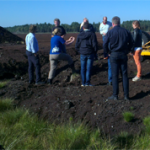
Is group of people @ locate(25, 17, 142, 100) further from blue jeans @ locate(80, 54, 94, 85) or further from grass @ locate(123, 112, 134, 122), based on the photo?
grass @ locate(123, 112, 134, 122)

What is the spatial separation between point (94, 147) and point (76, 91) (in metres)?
2.48

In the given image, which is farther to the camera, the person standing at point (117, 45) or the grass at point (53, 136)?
the person standing at point (117, 45)

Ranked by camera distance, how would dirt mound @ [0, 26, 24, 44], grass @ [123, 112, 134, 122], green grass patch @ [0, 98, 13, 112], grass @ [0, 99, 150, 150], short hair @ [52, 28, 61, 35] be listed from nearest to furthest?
grass @ [0, 99, 150, 150], grass @ [123, 112, 134, 122], green grass patch @ [0, 98, 13, 112], short hair @ [52, 28, 61, 35], dirt mound @ [0, 26, 24, 44]

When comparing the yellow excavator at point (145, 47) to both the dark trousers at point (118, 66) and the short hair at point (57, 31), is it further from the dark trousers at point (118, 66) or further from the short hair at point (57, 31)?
the dark trousers at point (118, 66)

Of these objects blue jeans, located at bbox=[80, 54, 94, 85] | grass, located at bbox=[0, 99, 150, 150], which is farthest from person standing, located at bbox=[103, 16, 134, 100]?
blue jeans, located at bbox=[80, 54, 94, 85]

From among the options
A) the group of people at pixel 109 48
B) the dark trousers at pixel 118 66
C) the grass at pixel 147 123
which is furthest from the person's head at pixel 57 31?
the grass at pixel 147 123

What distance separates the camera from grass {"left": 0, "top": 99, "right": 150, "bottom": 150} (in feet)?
12.5

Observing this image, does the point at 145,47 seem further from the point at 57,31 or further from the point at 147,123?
the point at 147,123

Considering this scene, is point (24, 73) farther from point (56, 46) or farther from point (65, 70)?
point (56, 46)

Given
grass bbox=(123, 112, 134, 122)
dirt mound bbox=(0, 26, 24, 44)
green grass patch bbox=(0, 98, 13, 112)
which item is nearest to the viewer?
grass bbox=(123, 112, 134, 122)

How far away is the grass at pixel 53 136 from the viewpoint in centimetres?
380

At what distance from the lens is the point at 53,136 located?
13.3 feet

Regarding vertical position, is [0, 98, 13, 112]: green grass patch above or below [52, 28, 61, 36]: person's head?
below

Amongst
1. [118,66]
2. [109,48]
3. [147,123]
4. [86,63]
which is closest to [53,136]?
[147,123]
